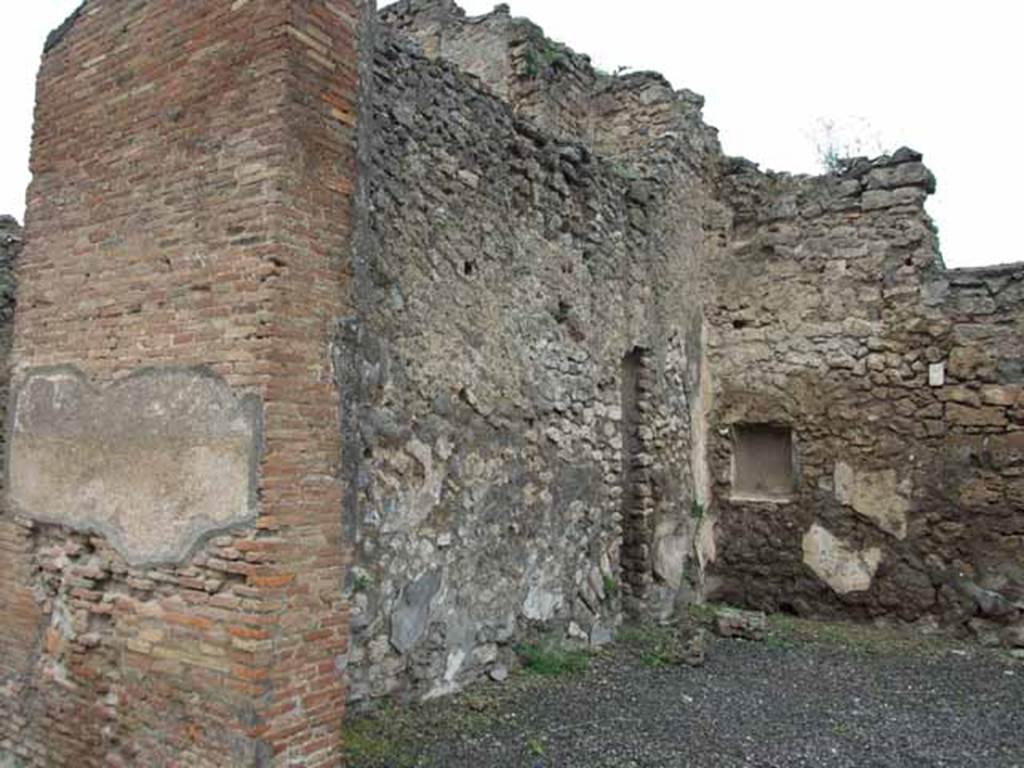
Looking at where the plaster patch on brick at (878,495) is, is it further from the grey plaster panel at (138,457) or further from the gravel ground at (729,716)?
the grey plaster panel at (138,457)

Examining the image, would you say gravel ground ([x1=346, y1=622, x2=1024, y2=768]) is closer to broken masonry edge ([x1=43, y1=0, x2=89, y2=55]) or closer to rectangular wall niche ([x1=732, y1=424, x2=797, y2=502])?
rectangular wall niche ([x1=732, y1=424, x2=797, y2=502])

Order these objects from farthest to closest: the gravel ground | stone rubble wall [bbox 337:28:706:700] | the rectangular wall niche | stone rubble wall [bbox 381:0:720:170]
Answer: stone rubble wall [bbox 381:0:720:170] < the rectangular wall niche < stone rubble wall [bbox 337:28:706:700] < the gravel ground

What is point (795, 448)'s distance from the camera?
7828mm

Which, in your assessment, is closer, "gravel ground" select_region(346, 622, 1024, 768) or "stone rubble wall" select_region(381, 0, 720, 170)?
"gravel ground" select_region(346, 622, 1024, 768)

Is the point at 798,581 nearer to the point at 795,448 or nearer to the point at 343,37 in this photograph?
the point at 795,448

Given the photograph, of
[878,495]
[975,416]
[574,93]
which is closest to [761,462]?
[878,495]

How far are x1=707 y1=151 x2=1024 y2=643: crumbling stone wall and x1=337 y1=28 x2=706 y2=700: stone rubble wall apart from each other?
111 cm

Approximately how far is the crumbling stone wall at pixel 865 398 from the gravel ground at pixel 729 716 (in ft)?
3.25

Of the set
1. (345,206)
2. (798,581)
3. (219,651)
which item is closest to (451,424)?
(345,206)

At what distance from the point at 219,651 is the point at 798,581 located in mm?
5656

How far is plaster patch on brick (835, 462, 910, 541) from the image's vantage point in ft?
23.9

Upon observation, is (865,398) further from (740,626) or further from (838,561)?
(740,626)

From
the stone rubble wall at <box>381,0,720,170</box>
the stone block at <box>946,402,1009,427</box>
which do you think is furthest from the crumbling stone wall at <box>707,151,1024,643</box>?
the stone rubble wall at <box>381,0,720,170</box>

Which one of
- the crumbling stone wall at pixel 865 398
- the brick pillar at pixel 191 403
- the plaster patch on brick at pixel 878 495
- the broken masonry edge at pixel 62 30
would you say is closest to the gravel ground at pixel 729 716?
the brick pillar at pixel 191 403
